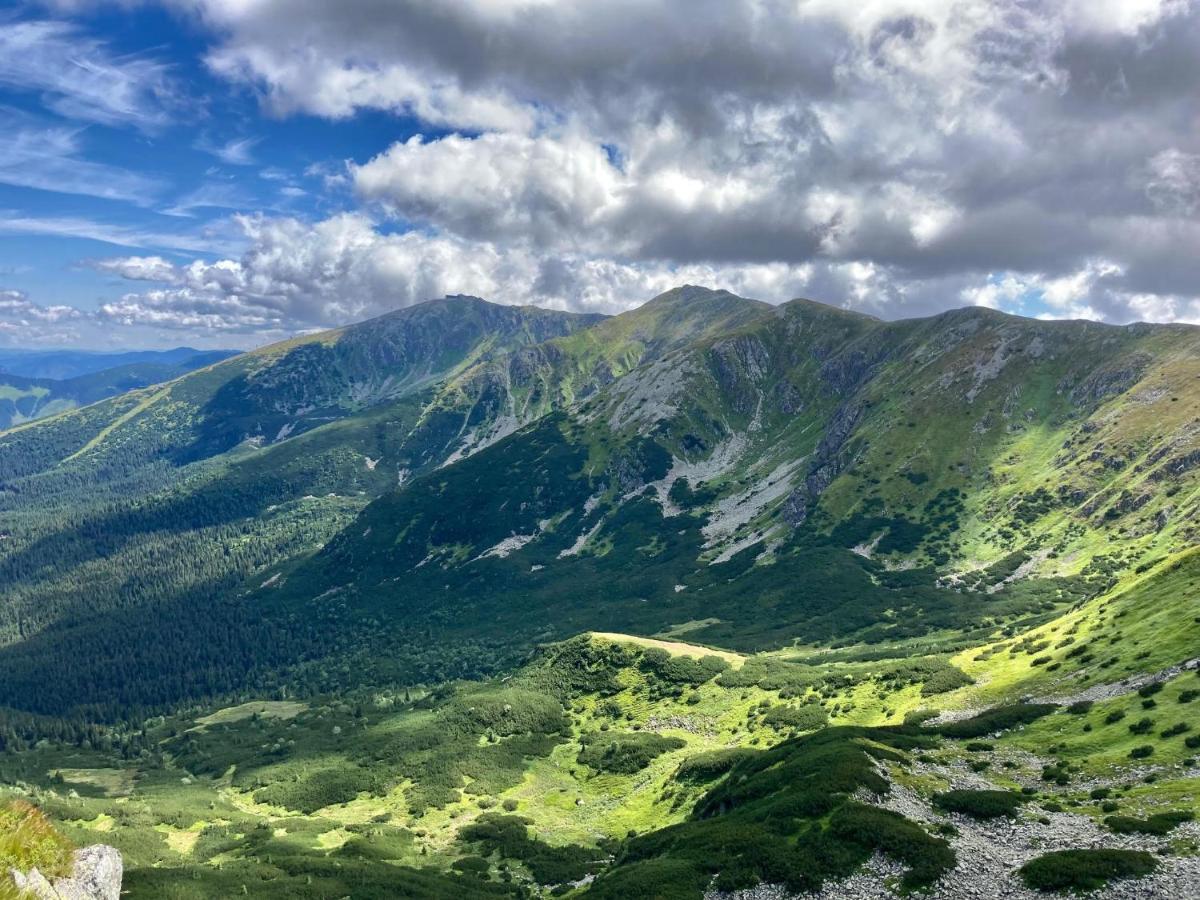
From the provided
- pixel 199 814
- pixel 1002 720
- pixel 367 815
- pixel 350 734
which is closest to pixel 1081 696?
pixel 1002 720

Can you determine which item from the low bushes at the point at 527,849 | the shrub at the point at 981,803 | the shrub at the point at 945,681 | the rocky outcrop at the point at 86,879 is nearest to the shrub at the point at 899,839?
the shrub at the point at 981,803

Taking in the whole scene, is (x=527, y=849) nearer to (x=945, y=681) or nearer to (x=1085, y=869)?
(x=945, y=681)

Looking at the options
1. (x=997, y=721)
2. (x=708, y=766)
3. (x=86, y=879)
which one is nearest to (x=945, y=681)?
(x=997, y=721)

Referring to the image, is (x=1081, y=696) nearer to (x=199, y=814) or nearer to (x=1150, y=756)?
(x=1150, y=756)

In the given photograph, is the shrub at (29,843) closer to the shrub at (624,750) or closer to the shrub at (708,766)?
the shrub at (708,766)

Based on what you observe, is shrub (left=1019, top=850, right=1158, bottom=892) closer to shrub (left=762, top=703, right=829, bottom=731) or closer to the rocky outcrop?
the rocky outcrop

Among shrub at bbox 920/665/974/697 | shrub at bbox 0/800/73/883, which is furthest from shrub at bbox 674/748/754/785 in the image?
shrub at bbox 0/800/73/883
